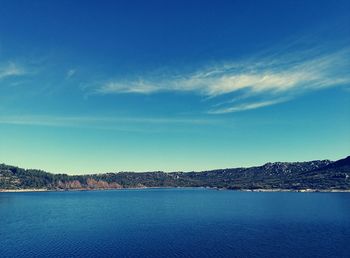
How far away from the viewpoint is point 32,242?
106500 mm

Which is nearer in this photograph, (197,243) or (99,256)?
(99,256)

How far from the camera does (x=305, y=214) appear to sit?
6673 inches

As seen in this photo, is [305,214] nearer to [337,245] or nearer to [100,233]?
[337,245]

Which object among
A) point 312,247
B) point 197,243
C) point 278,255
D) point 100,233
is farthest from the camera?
point 100,233

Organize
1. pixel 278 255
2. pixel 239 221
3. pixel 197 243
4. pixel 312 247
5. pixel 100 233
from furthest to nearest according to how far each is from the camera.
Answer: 1. pixel 239 221
2. pixel 100 233
3. pixel 197 243
4. pixel 312 247
5. pixel 278 255

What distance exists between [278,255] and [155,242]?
37.7 m

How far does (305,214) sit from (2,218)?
5912 inches

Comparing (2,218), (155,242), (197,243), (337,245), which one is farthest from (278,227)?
(2,218)

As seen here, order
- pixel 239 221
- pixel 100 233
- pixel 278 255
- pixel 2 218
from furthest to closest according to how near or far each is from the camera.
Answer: pixel 2 218 → pixel 239 221 → pixel 100 233 → pixel 278 255

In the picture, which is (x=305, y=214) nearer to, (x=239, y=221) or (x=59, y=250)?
(x=239, y=221)

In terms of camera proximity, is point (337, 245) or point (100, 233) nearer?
point (337, 245)

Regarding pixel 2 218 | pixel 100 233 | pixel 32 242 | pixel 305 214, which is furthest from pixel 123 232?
pixel 305 214

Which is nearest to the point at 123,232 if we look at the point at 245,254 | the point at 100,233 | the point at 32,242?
the point at 100,233

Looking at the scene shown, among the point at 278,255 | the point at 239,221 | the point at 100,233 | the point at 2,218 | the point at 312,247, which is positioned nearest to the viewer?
the point at 278,255
